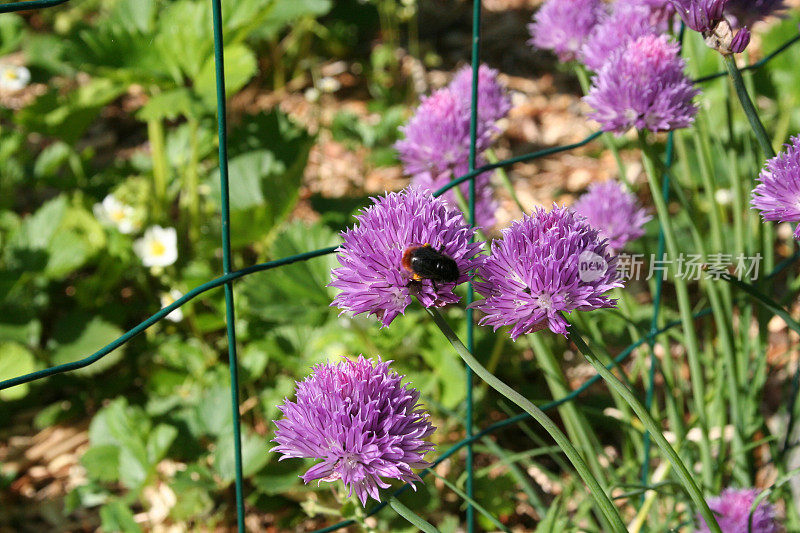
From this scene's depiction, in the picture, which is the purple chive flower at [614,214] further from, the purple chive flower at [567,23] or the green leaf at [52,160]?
the green leaf at [52,160]

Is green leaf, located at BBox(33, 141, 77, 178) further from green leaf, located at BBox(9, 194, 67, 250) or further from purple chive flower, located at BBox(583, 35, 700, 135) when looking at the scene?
purple chive flower, located at BBox(583, 35, 700, 135)

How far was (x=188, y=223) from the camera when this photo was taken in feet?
6.78

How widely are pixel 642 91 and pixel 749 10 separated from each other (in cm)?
33

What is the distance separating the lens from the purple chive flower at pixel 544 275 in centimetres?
60

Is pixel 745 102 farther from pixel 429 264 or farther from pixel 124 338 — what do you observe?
pixel 124 338

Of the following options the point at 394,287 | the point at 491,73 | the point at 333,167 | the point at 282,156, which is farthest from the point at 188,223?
the point at 394,287

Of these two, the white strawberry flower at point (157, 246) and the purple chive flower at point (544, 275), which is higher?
the white strawberry flower at point (157, 246)

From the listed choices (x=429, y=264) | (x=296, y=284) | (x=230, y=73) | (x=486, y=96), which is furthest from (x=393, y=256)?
(x=230, y=73)

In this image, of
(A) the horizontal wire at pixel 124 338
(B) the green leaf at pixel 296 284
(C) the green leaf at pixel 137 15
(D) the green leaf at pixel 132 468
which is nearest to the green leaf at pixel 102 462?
(D) the green leaf at pixel 132 468

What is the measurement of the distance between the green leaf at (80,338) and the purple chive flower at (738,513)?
1.22m

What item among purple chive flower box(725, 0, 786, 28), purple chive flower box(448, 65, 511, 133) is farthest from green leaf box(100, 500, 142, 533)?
purple chive flower box(725, 0, 786, 28)

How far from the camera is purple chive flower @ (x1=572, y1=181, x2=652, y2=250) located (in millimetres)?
1154

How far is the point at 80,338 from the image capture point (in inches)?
69.1

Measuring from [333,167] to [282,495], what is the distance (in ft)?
4.83
